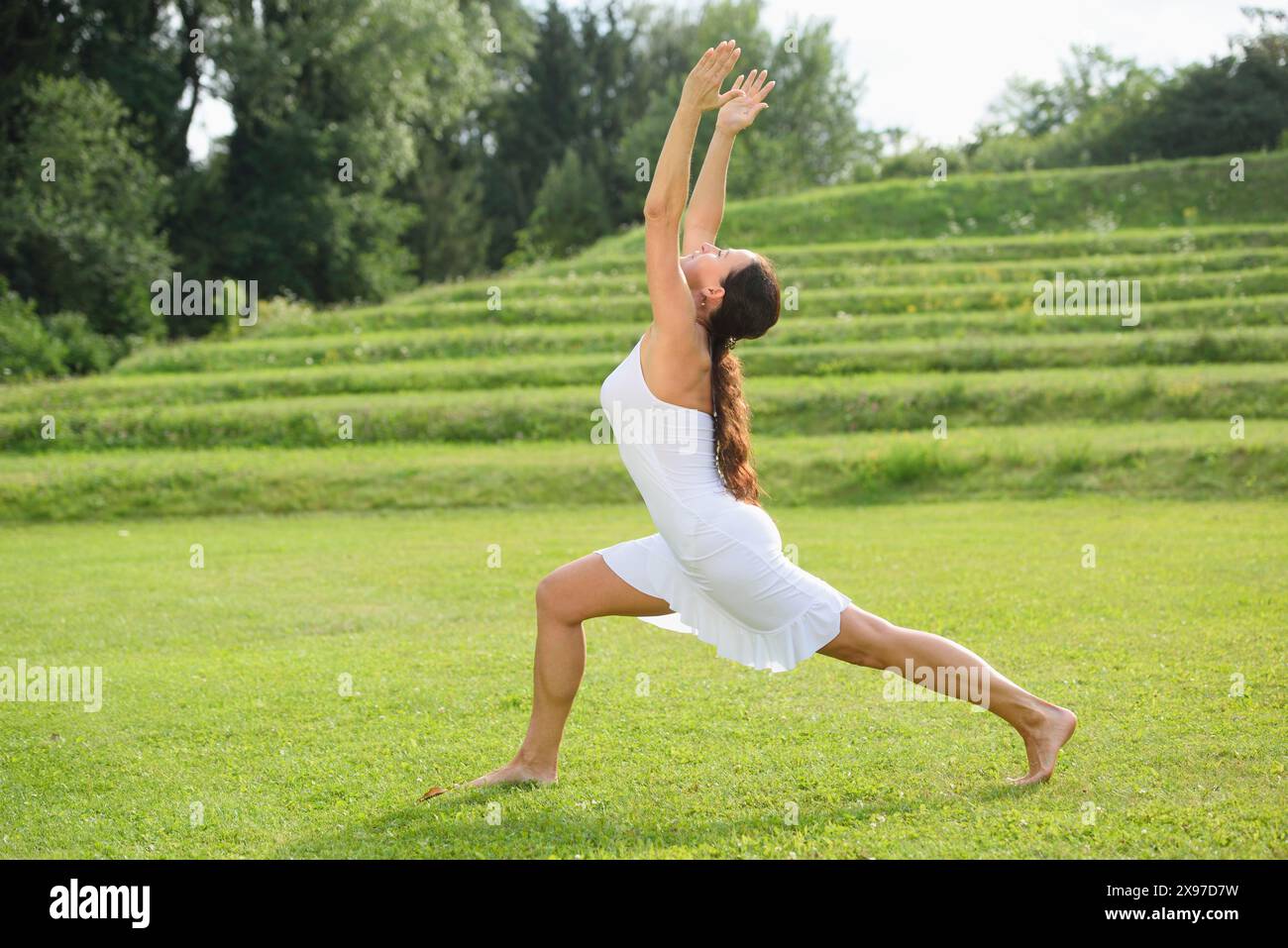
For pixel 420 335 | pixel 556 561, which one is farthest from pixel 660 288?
pixel 420 335

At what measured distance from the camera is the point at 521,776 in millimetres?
5305

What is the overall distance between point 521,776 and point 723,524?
1476 mm

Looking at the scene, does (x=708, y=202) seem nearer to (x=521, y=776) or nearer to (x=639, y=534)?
(x=521, y=776)

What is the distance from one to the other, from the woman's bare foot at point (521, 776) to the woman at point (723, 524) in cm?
77

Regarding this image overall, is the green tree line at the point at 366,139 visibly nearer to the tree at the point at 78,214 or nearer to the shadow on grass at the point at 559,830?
the tree at the point at 78,214

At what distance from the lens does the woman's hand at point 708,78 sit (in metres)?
4.55

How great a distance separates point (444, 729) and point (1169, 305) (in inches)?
841

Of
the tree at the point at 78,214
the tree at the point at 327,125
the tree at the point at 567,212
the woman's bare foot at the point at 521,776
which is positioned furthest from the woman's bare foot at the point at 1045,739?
the tree at the point at 567,212

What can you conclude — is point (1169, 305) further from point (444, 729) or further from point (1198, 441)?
point (444, 729)

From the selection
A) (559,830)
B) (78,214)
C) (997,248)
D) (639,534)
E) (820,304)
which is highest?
(78,214)

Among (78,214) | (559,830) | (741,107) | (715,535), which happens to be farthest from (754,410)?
(78,214)

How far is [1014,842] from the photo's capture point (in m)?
4.43

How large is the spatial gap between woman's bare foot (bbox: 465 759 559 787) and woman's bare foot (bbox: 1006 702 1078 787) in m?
1.98

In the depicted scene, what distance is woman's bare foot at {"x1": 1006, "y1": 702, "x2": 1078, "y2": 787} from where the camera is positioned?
200 inches
